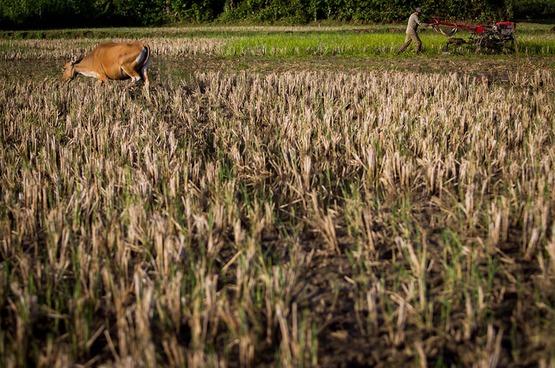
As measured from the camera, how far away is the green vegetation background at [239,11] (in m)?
29.4

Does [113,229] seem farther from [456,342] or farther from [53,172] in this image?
[456,342]

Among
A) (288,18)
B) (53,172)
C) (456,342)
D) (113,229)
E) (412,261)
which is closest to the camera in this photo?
(456,342)

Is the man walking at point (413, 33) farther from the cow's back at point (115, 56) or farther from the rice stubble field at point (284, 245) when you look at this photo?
the rice stubble field at point (284, 245)

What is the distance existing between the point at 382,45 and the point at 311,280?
1376 centimetres

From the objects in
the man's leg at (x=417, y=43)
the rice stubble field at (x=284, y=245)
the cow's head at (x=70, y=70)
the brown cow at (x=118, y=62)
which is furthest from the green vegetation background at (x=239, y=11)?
the rice stubble field at (x=284, y=245)

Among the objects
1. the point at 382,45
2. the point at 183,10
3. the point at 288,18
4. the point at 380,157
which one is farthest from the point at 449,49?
the point at 183,10

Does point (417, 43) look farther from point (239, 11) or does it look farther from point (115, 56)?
point (239, 11)

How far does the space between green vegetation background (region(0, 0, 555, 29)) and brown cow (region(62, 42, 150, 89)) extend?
22.3 m

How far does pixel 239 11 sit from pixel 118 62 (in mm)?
25749

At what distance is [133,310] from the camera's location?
2.58 meters

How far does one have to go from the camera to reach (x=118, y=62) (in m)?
8.94

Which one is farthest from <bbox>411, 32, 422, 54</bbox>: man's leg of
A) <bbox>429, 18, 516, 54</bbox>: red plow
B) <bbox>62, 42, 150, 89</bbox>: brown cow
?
<bbox>62, 42, 150, 89</bbox>: brown cow

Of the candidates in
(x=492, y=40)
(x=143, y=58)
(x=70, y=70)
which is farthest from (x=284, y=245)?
(x=492, y=40)

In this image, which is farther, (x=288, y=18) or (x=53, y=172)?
(x=288, y=18)
